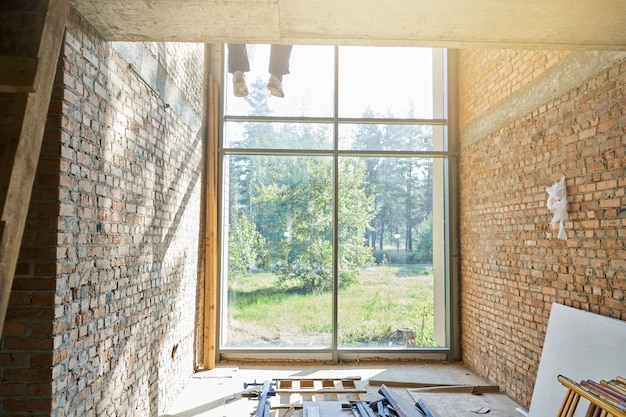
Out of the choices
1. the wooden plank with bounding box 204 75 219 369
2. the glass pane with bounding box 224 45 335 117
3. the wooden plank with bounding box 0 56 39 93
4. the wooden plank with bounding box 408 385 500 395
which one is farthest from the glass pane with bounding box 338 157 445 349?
the wooden plank with bounding box 0 56 39 93

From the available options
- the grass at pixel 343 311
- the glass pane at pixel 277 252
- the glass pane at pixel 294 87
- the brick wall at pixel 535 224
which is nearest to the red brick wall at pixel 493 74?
the brick wall at pixel 535 224

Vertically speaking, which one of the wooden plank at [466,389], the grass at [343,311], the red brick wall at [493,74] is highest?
the red brick wall at [493,74]

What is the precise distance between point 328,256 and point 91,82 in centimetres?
395

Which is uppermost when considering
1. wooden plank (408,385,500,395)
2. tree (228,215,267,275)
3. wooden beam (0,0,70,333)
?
wooden beam (0,0,70,333)

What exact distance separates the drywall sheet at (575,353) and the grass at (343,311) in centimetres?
219

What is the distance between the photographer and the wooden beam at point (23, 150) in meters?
1.60

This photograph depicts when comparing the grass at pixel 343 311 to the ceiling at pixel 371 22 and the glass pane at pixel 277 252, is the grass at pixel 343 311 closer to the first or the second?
the glass pane at pixel 277 252

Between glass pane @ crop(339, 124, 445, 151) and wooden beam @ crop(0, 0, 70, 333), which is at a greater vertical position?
glass pane @ crop(339, 124, 445, 151)

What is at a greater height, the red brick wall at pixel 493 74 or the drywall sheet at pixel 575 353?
the red brick wall at pixel 493 74

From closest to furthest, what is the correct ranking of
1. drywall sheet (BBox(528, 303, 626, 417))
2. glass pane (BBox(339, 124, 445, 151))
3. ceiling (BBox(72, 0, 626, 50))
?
ceiling (BBox(72, 0, 626, 50)) < drywall sheet (BBox(528, 303, 626, 417)) < glass pane (BBox(339, 124, 445, 151))

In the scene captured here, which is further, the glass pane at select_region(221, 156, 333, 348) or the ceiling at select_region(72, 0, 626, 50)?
→ the glass pane at select_region(221, 156, 333, 348)

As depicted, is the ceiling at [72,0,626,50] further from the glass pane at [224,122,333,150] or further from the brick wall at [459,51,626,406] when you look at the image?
the glass pane at [224,122,333,150]

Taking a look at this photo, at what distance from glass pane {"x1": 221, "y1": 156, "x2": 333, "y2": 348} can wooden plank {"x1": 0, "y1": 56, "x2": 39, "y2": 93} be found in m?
4.16

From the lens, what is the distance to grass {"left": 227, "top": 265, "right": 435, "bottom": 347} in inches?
228
